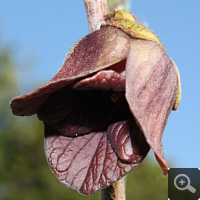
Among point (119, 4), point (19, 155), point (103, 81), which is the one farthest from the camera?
point (19, 155)

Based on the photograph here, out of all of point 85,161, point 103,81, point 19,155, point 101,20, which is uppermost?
point 101,20

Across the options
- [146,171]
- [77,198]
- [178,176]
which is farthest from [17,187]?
[178,176]

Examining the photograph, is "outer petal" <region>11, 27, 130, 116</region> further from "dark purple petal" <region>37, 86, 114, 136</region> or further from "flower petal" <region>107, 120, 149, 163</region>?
"flower petal" <region>107, 120, 149, 163</region>

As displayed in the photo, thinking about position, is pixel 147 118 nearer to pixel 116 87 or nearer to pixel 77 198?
pixel 116 87

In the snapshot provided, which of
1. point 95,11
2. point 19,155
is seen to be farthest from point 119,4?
point 19,155

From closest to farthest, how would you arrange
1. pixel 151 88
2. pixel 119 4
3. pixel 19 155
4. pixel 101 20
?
pixel 151 88 → pixel 101 20 → pixel 119 4 → pixel 19 155

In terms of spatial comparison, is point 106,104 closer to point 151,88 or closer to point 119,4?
point 151,88

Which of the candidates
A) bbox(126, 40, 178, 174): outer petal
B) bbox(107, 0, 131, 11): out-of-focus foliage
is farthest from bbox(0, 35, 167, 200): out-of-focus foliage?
bbox(126, 40, 178, 174): outer petal
